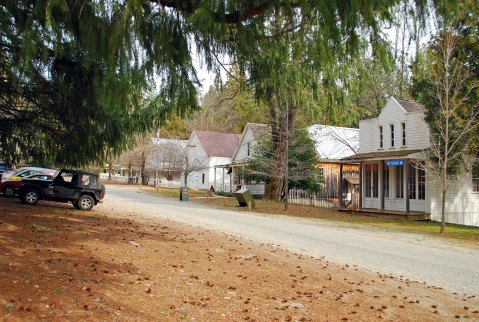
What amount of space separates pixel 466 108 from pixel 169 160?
130ft

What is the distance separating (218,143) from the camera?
5666 centimetres

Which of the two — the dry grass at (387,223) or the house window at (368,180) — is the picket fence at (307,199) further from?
the house window at (368,180)

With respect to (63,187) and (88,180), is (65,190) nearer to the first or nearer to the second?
(63,187)

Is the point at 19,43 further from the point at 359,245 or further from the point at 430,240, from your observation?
the point at 430,240

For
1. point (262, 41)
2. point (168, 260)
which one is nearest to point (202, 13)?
point (262, 41)

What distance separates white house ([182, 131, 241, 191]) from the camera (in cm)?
5241

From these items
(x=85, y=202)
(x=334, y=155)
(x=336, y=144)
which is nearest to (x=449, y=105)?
(x=85, y=202)

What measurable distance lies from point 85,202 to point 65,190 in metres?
0.90

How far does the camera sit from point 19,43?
7.91 meters

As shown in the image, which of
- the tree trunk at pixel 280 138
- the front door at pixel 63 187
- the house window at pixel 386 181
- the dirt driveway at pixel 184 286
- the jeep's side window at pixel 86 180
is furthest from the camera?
the house window at pixel 386 181

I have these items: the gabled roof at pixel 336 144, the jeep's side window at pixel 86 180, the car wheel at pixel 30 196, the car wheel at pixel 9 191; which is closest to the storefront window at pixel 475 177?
the gabled roof at pixel 336 144

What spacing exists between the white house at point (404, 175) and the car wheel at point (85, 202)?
14.9m

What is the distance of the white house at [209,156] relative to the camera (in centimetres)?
5241

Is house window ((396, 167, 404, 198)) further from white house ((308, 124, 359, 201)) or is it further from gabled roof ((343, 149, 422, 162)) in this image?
white house ((308, 124, 359, 201))
